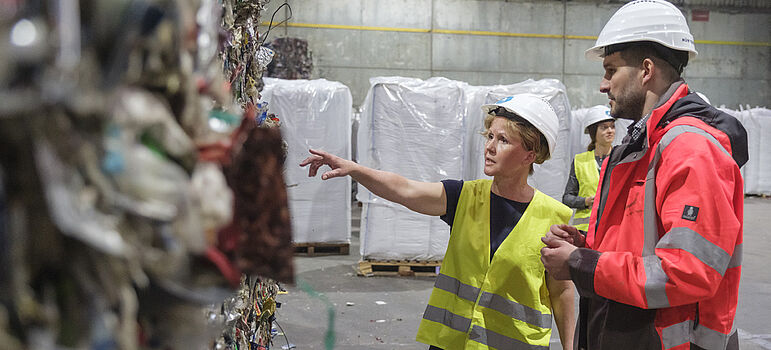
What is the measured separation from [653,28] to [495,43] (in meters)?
13.2

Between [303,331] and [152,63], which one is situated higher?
[152,63]

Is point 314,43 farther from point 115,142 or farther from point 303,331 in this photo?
point 115,142

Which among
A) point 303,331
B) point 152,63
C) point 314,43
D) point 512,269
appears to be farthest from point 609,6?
point 152,63

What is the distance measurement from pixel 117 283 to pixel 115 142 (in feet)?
0.31

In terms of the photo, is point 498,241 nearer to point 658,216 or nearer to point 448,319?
point 448,319

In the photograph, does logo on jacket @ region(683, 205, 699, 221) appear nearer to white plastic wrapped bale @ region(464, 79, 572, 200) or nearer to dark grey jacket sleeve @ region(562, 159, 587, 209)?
dark grey jacket sleeve @ region(562, 159, 587, 209)

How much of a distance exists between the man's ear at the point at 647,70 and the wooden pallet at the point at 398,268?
415 cm

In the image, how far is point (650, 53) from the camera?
5.94 feet

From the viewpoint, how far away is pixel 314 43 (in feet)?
46.5

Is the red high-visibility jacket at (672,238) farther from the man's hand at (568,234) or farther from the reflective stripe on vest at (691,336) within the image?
the man's hand at (568,234)

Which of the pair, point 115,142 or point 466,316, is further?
point 466,316

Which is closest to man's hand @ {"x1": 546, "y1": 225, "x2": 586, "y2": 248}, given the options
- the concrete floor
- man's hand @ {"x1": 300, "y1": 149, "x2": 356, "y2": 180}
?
man's hand @ {"x1": 300, "y1": 149, "x2": 356, "y2": 180}

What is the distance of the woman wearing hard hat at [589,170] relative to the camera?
454 centimetres

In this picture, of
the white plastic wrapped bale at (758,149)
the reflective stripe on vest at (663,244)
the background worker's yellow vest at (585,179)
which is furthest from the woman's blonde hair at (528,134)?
the white plastic wrapped bale at (758,149)
